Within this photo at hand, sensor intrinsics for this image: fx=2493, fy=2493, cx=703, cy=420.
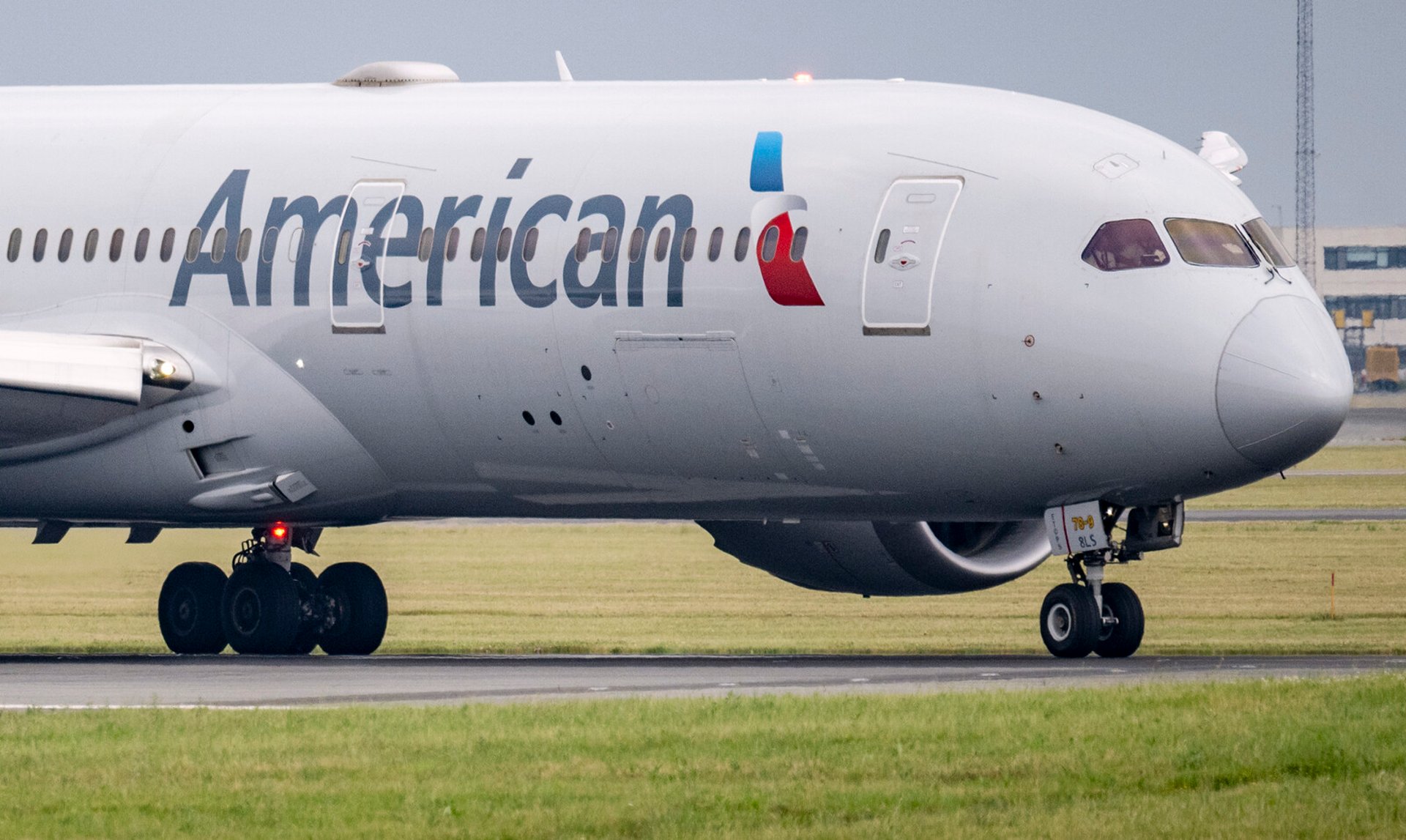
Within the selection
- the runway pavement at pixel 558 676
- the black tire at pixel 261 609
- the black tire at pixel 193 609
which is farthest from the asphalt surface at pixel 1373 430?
the runway pavement at pixel 558 676

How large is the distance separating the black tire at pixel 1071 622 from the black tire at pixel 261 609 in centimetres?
909

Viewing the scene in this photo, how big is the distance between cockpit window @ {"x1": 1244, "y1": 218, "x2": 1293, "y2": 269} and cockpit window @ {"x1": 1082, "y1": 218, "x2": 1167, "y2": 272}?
38.1 inches

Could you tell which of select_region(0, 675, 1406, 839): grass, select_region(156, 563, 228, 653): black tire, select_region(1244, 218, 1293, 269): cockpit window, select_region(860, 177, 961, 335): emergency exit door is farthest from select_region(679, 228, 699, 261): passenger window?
select_region(156, 563, 228, 653): black tire

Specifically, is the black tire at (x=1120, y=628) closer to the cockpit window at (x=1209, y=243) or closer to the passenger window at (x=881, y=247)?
the cockpit window at (x=1209, y=243)

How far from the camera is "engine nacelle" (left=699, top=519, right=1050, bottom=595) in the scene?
2545 cm

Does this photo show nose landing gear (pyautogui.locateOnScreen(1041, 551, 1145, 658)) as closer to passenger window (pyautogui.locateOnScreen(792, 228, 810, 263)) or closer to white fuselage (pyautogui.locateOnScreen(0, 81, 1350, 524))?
white fuselage (pyautogui.locateOnScreen(0, 81, 1350, 524))

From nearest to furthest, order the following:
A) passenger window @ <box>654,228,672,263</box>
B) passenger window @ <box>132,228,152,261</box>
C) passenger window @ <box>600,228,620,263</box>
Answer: passenger window @ <box>654,228,672,263</box>, passenger window @ <box>600,228,620,263</box>, passenger window @ <box>132,228,152,261</box>

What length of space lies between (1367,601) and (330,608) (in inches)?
597

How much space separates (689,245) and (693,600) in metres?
15.7

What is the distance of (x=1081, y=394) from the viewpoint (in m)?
21.3

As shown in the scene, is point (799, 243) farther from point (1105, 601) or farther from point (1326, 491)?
point (1326, 491)

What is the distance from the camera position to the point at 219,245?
2553cm


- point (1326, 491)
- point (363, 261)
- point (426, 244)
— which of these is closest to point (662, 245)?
point (426, 244)

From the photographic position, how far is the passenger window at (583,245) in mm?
23625
